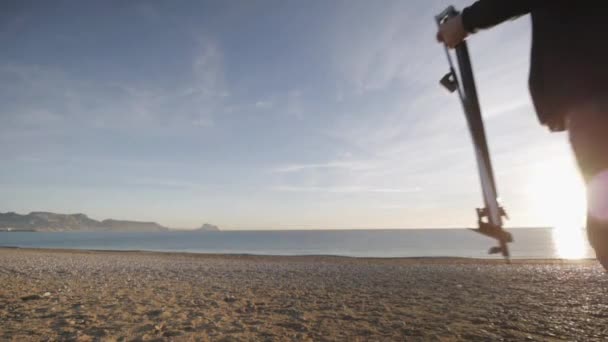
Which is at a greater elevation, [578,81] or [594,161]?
[578,81]

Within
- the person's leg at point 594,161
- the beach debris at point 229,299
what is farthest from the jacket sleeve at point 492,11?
the beach debris at point 229,299

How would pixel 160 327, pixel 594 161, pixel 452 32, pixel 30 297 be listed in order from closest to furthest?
pixel 594 161
pixel 452 32
pixel 160 327
pixel 30 297

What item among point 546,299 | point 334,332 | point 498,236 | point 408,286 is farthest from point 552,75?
point 408,286

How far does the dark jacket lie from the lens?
1.94m

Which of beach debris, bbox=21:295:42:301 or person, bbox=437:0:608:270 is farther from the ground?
person, bbox=437:0:608:270

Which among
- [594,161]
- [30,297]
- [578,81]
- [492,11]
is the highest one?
[492,11]

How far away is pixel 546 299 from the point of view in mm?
13953

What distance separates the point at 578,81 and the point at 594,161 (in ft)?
1.72

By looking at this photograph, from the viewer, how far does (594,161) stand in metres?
1.95

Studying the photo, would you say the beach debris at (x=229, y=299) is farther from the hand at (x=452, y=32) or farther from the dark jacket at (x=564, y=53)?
the dark jacket at (x=564, y=53)

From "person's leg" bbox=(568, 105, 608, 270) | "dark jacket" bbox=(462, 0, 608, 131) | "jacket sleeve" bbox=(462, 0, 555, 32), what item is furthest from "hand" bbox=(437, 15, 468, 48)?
"person's leg" bbox=(568, 105, 608, 270)

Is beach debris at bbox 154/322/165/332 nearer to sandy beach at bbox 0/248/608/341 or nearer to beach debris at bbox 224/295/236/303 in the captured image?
sandy beach at bbox 0/248/608/341

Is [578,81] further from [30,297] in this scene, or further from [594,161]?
[30,297]

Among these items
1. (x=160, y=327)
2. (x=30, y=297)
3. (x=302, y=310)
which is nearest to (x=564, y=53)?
(x=160, y=327)
